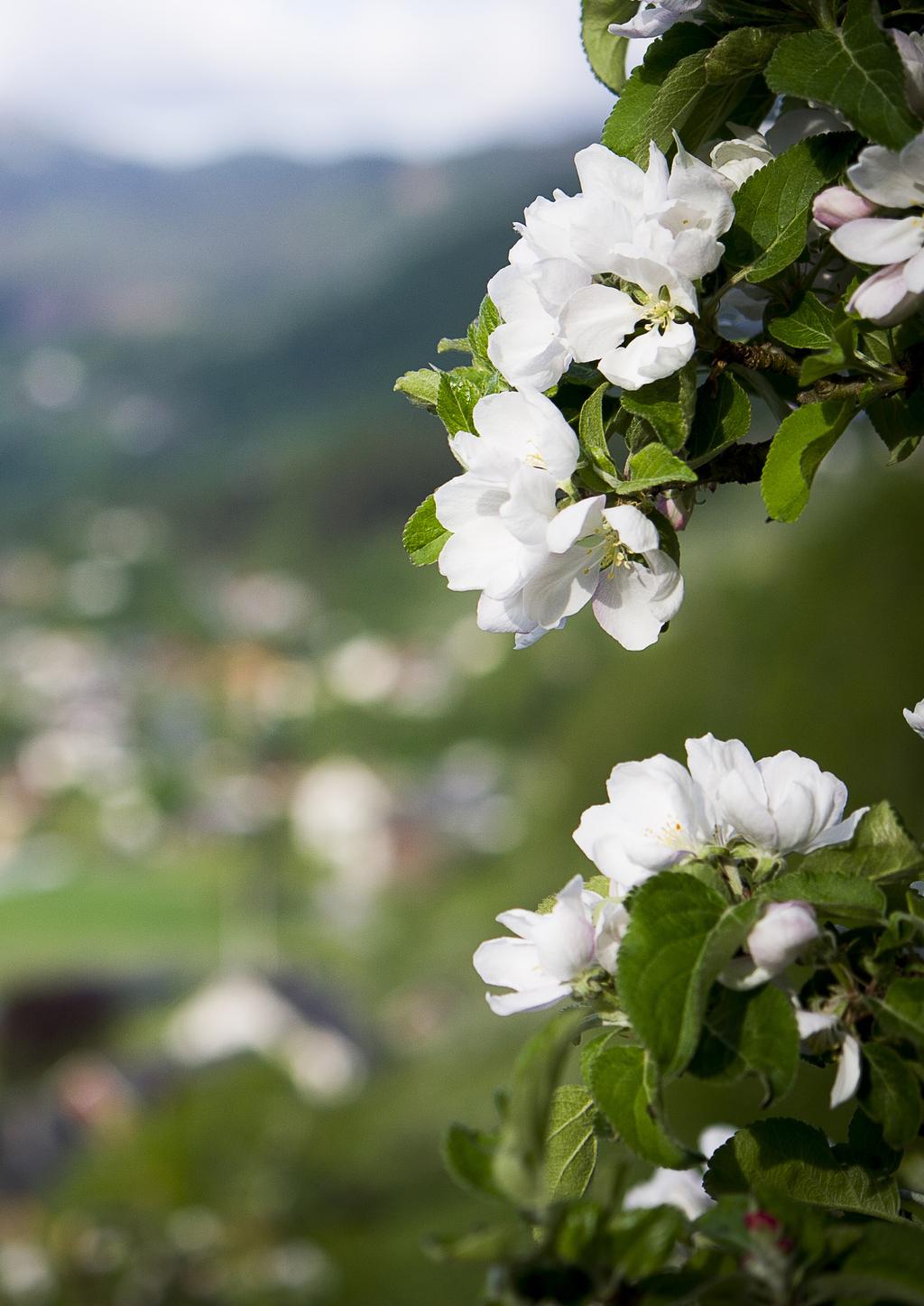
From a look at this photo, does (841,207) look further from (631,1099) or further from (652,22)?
(631,1099)

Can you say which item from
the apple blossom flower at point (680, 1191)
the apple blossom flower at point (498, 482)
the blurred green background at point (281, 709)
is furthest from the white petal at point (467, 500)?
the blurred green background at point (281, 709)

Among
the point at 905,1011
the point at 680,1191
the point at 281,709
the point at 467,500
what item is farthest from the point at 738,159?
the point at 281,709

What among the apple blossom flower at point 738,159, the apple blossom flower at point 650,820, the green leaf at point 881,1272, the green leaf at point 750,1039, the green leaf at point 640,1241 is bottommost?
the green leaf at point 881,1272

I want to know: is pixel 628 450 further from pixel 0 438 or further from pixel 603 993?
pixel 0 438

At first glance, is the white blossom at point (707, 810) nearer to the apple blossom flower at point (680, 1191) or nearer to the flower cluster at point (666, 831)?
the flower cluster at point (666, 831)

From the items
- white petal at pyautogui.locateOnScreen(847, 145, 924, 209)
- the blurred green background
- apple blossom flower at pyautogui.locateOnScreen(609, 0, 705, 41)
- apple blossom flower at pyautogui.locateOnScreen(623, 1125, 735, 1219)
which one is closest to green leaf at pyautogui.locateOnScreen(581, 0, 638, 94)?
apple blossom flower at pyautogui.locateOnScreen(609, 0, 705, 41)

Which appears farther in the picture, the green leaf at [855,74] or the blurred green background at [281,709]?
the blurred green background at [281,709]
